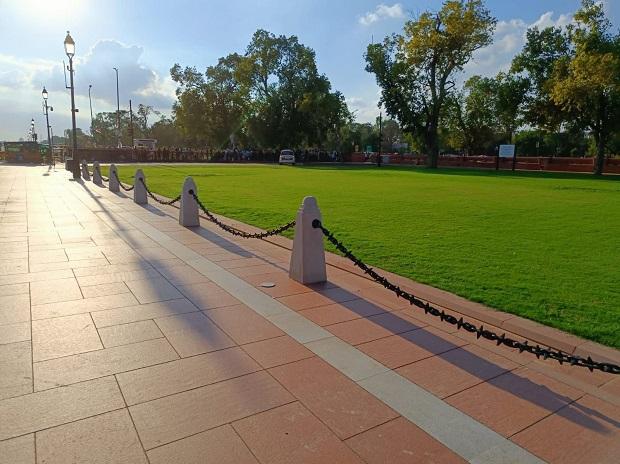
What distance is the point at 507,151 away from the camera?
43.4 metres

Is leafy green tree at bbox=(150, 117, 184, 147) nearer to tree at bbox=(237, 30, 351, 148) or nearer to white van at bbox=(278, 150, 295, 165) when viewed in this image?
tree at bbox=(237, 30, 351, 148)

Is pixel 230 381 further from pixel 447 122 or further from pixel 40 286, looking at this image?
pixel 447 122

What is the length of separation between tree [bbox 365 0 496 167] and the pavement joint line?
41825 millimetres

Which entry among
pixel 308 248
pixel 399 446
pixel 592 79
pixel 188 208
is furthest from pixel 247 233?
pixel 592 79

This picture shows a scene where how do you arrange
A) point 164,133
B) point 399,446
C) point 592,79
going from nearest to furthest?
point 399,446, point 592,79, point 164,133

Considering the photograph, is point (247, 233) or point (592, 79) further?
point (592, 79)

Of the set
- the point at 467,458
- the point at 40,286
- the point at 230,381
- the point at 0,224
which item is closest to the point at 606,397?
the point at 467,458

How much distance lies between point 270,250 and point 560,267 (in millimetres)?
4334

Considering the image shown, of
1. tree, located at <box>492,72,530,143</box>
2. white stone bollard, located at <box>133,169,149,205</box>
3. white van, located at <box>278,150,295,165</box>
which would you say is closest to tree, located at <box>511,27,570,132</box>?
tree, located at <box>492,72,530,143</box>

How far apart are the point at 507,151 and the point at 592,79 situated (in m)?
14.5

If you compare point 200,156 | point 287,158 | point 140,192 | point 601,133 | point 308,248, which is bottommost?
point 308,248

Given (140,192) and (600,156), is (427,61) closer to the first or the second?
(600,156)

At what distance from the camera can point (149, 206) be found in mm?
12820

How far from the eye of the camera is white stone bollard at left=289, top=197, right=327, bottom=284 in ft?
17.7
